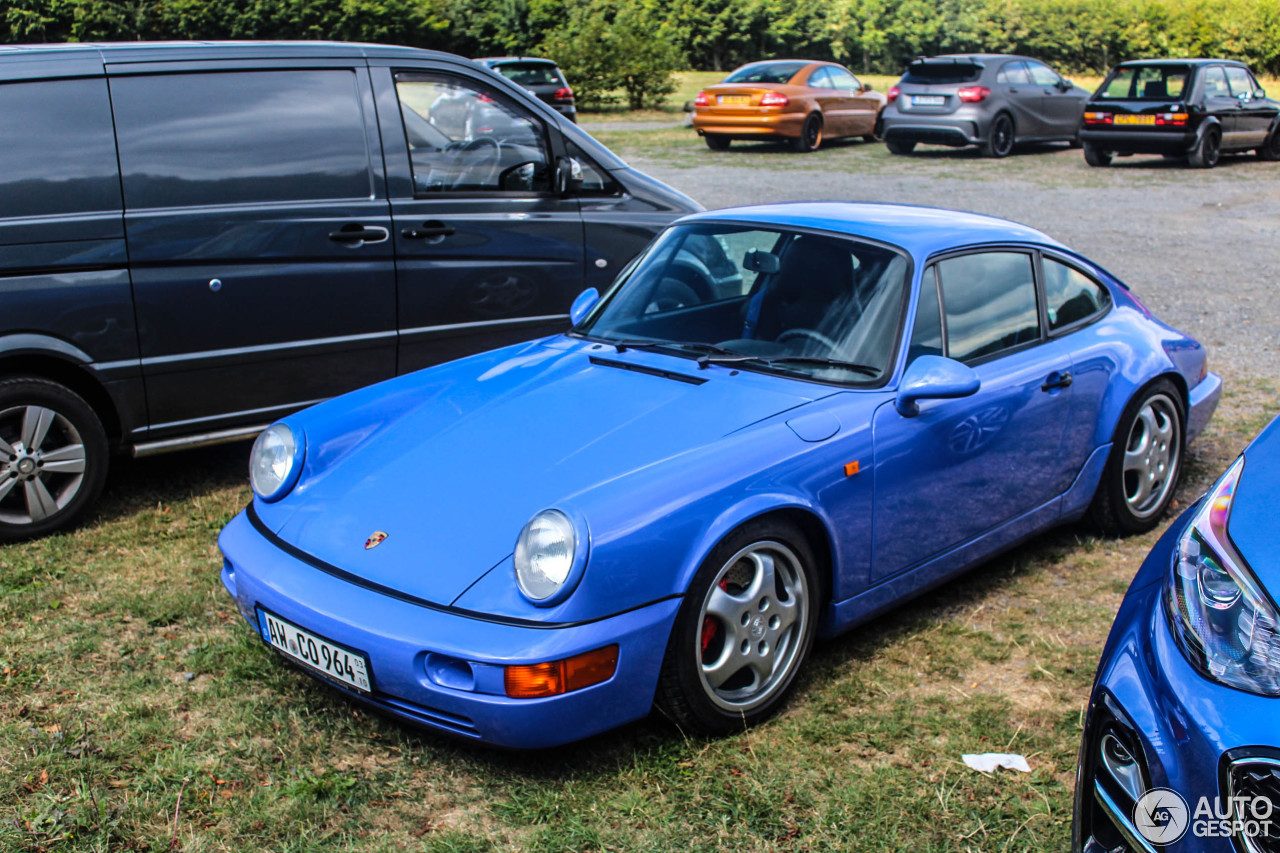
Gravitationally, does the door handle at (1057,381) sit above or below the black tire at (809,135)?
above

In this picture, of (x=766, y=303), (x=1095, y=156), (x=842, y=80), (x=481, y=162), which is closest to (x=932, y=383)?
(x=766, y=303)

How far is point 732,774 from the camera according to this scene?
122 inches

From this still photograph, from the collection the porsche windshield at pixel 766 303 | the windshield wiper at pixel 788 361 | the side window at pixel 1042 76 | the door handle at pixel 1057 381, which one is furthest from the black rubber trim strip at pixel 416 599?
the side window at pixel 1042 76

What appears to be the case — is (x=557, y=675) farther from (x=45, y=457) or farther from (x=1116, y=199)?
(x=1116, y=199)

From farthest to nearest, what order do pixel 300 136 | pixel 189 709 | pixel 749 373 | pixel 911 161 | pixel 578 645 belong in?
pixel 911 161 → pixel 300 136 → pixel 749 373 → pixel 189 709 → pixel 578 645

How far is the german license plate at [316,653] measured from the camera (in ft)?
9.88

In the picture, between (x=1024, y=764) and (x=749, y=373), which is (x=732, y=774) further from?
(x=749, y=373)

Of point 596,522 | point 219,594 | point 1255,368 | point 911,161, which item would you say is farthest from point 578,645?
point 911,161

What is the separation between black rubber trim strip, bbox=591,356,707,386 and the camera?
3.71 metres

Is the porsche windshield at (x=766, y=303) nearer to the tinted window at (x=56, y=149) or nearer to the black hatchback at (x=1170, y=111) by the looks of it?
the tinted window at (x=56, y=149)

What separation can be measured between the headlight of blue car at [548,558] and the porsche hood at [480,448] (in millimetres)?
70

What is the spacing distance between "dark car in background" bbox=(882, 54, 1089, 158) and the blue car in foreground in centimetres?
1706

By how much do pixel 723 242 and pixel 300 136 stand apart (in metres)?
2.15

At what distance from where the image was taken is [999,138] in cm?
1888
